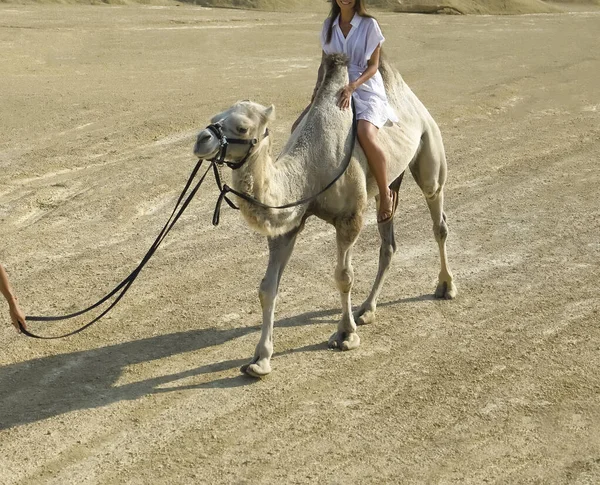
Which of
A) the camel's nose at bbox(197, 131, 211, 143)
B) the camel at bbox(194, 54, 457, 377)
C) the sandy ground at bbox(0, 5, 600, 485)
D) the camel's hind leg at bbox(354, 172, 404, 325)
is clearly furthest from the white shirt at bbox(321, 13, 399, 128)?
the sandy ground at bbox(0, 5, 600, 485)

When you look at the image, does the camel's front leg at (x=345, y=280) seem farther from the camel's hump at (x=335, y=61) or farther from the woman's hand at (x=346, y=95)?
the camel's hump at (x=335, y=61)

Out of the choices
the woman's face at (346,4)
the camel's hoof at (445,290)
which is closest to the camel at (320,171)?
the woman's face at (346,4)

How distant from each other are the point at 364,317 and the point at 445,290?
3.42 feet

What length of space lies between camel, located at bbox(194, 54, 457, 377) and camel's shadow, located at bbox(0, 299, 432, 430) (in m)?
0.56

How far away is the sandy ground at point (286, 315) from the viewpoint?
648 cm

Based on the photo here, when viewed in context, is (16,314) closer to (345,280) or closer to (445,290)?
(345,280)

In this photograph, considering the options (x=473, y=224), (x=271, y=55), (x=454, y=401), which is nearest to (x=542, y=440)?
(x=454, y=401)

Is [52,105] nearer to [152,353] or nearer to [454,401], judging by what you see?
[152,353]

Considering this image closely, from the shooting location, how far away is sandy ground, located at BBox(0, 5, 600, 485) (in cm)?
648

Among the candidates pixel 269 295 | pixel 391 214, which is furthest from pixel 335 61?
pixel 269 295

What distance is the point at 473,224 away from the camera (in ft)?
36.2

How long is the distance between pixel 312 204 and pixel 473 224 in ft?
13.3

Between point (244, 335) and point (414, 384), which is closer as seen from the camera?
point (414, 384)

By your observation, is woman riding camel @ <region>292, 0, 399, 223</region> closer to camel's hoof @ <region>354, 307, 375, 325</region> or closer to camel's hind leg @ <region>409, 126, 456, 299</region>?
camel's hind leg @ <region>409, 126, 456, 299</region>
